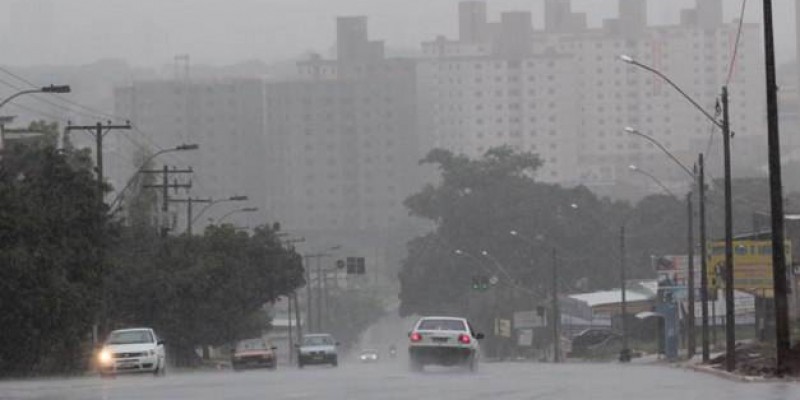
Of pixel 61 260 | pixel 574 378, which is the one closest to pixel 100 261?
pixel 61 260

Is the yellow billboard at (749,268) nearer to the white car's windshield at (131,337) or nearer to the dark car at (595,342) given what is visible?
the white car's windshield at (131,337)

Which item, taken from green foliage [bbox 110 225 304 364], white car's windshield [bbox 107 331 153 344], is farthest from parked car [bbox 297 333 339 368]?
white car's windshield [bbox 107 331 153 344]

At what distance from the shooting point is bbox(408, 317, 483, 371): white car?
56594 mm

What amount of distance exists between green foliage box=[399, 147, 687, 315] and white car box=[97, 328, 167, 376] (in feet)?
345

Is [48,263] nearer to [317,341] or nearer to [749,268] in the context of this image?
[317,341]

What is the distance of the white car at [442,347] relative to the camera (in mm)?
56594

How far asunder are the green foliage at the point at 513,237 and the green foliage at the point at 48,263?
9326 cm

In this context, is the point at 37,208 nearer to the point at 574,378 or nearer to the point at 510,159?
the point at 574,378

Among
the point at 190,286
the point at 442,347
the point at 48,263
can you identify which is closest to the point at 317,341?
the point at 190,286

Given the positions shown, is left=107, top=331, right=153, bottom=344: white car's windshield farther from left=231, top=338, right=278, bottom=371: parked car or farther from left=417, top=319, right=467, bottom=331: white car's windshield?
left=231, top=338, right=278, bottom=371: parked car

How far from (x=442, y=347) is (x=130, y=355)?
8.78 m

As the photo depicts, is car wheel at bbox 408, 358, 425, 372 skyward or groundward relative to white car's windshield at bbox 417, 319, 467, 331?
groundward

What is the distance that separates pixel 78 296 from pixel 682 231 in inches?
4367

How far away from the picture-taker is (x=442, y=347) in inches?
2231
